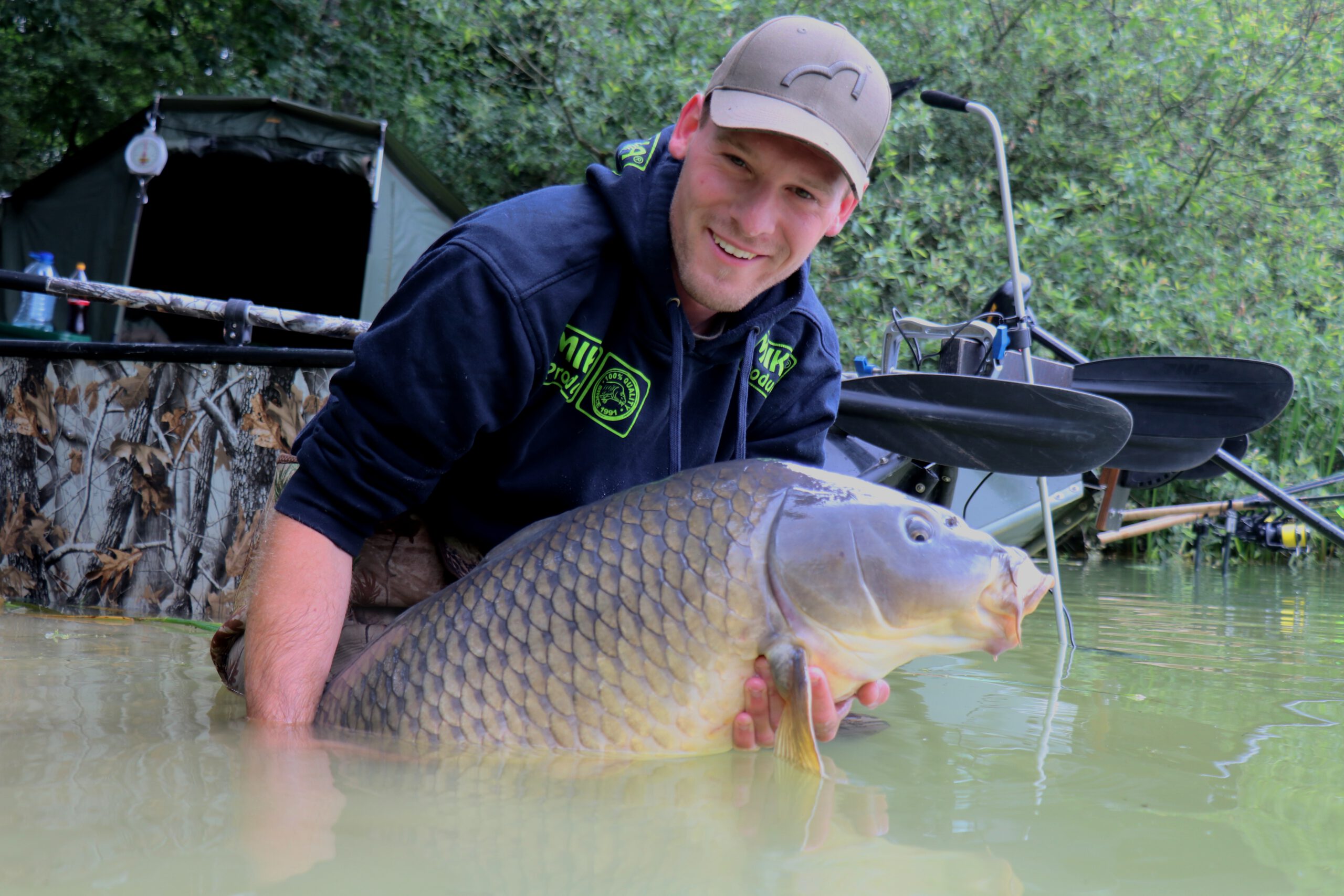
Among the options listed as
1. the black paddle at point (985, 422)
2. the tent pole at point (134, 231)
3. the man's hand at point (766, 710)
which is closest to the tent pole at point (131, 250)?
the tent pole at point (134, 231)

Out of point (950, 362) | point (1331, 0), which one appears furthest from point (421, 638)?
point (1331, 0)

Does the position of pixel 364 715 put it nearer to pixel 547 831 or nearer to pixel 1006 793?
pixel 547 831

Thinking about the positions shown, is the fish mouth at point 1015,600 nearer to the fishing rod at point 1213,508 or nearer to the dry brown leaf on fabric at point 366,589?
the dry brown leaf on fabric at point 366,589

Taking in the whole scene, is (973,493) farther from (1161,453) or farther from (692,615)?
(692,615)

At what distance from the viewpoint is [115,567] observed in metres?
2.79

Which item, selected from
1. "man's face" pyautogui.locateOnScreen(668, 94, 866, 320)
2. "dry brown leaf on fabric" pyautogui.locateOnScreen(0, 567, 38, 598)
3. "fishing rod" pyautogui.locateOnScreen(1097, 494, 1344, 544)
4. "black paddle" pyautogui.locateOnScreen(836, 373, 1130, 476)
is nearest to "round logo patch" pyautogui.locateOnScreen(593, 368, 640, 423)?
"man's face" pyautogui.locateOnScreen(668, 94, 866, 320)

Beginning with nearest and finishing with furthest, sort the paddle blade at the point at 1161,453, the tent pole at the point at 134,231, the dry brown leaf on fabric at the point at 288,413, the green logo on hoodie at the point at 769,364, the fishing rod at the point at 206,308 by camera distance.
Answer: the green logo on hoodie at the point at 769,364, the dry brown leaf on fabric at the point at 288,413, the fishing rod at the point at 206,308, the paddle blade at the point at 1161,453, the tent pole at the point at 134,231

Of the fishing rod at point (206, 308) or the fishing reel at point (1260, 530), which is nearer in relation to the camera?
the fishing rod at point (206, 308)

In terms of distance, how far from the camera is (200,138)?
6625 millimetres

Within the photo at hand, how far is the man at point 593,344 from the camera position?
149 centimetres

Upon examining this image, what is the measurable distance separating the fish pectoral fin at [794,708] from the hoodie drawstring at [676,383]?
50cm

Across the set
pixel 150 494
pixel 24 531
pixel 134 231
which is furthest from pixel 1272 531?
pixel 134 231

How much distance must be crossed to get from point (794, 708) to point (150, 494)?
2.12m

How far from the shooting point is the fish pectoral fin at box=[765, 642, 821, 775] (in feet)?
4.09
